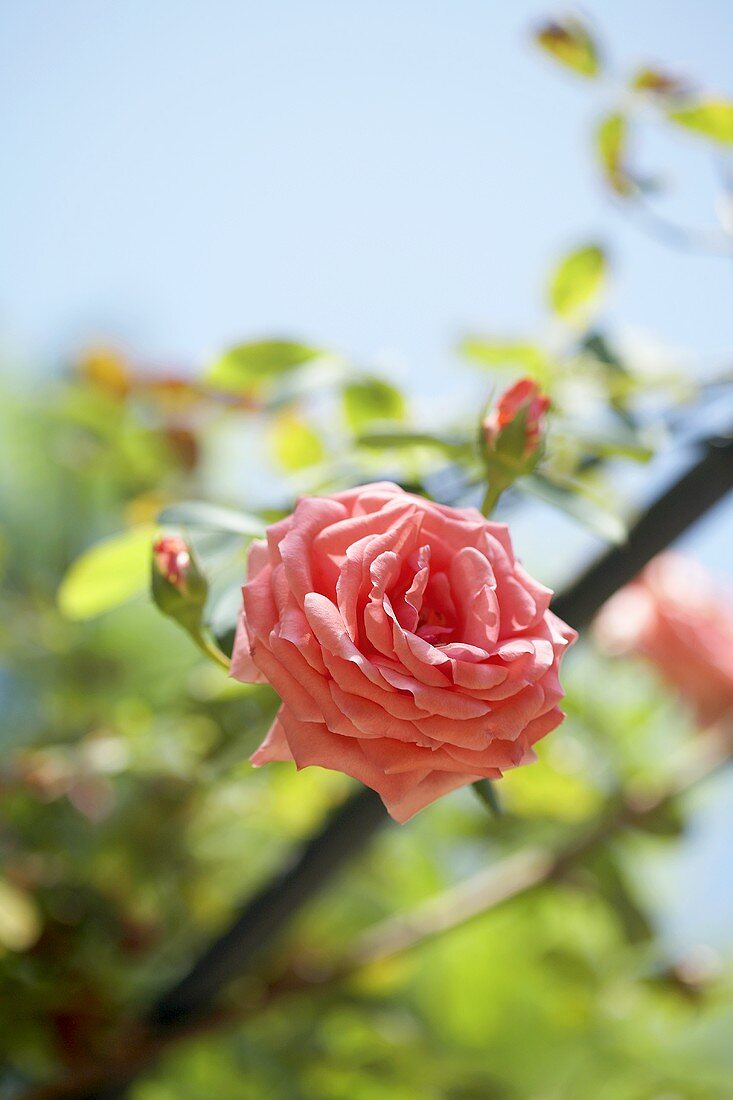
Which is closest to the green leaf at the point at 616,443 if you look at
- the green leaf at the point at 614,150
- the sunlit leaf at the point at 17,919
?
the green leaf at the point at 614,150

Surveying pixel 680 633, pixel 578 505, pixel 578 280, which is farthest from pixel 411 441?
pixel 680 633

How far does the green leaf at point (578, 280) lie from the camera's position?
14.2 inches

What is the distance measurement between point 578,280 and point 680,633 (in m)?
0.18

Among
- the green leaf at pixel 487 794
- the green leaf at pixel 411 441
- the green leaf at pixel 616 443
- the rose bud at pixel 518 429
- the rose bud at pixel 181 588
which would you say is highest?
the rose bud at pixel 518 429

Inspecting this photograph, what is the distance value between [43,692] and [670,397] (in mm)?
319

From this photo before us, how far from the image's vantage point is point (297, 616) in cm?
15

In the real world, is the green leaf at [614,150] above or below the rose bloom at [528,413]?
above

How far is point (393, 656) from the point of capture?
0.50 ft

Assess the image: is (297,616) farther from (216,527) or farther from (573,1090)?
(573,1090)

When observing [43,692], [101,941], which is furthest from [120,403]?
[101,941]

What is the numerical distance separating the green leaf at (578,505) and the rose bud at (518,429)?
0.07 feet

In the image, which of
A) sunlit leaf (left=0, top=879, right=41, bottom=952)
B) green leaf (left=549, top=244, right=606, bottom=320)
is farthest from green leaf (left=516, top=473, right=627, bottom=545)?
sunlit leaf (left=0, top=879, right=41, bottom=952)

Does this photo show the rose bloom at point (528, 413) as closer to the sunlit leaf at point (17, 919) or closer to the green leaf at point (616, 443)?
the green leaf at point (616, 443)

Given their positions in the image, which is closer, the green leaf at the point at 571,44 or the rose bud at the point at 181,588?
the rose bud at the point at 181,588
